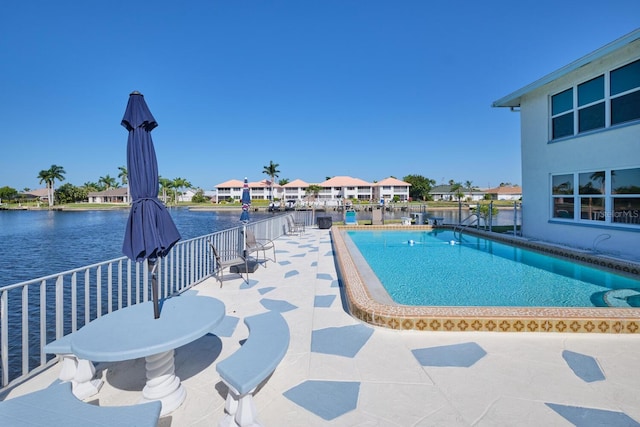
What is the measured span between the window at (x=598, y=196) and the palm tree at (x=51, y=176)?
97160 mm

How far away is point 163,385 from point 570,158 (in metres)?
11.3

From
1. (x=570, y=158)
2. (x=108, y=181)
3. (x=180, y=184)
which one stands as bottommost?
(x=570, y=158)

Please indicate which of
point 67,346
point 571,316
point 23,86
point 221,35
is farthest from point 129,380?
point 23,86

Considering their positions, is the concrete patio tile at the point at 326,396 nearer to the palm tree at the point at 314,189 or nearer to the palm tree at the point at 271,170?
the palm tree at the point at 314,189

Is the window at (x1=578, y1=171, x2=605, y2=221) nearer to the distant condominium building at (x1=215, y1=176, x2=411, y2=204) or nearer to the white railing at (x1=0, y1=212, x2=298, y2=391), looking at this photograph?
the white railing at (x1=0, y1=212, x2=298, y2=391)

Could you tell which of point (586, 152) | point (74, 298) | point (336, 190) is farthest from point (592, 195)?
point (336, 190)

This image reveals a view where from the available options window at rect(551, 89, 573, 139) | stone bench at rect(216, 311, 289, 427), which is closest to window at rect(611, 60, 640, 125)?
window at rect(551, 89, 573, 139)

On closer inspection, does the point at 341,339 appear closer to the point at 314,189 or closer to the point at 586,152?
the point at 586,152

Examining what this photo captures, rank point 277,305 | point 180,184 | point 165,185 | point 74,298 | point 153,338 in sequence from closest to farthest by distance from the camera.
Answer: point 153,338, point 74,298, point 277,305, point 165,185, point 180,184

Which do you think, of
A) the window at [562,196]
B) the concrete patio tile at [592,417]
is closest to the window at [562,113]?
the window at [562,196]

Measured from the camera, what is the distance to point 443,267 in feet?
25.3

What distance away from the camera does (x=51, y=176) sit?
75625 mm

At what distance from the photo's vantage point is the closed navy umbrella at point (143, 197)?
105 inches

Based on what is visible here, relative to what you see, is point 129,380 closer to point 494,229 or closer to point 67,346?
point 67,346
